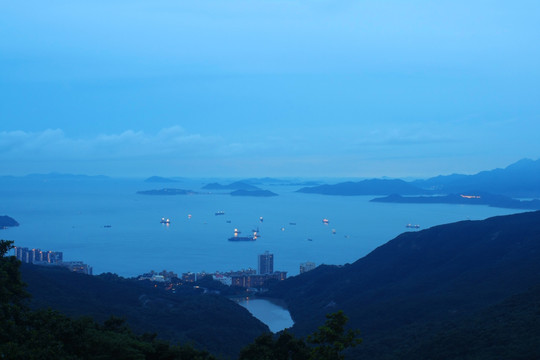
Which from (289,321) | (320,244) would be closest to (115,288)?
(289,321)

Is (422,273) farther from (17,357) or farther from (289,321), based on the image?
(17,357)

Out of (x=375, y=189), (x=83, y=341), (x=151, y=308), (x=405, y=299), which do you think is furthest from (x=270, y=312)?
(x=375, y=189)

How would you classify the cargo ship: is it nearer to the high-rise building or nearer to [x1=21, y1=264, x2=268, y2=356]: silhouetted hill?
the high-rise building

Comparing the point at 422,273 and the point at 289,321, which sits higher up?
the point at 422,273

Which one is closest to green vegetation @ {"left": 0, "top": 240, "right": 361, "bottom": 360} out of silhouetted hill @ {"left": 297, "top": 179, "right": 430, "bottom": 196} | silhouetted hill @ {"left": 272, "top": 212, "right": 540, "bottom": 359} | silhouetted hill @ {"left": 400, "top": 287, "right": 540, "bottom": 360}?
silhouetted hill @ {"left": 400, "top": 287, "right": 540, "bottom": 360}

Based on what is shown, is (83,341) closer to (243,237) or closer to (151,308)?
(151,308)

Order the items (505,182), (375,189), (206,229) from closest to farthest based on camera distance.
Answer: (206,229) → (505,182) → (375,189)
